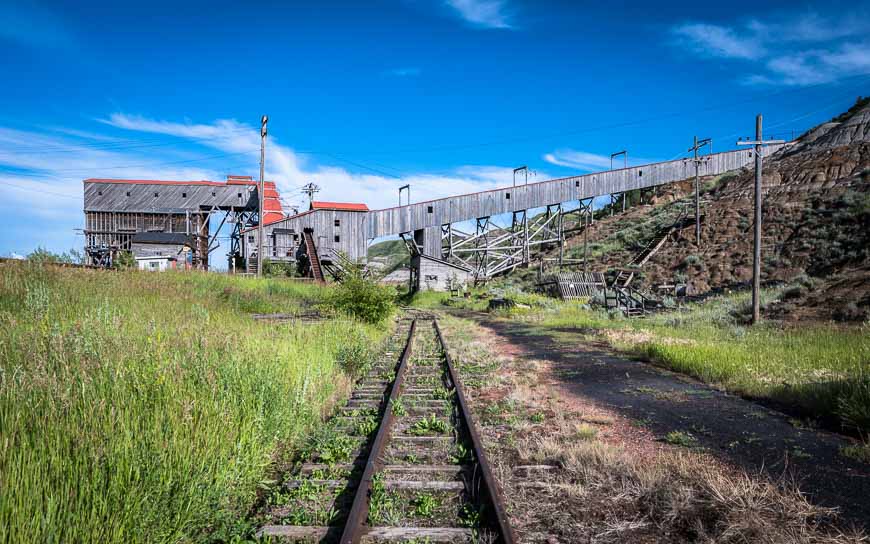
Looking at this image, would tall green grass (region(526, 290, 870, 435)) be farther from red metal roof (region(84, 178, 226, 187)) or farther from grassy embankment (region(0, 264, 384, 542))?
red metal roof (region(84, 178, 226, 187))

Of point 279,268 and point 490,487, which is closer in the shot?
point 490,487

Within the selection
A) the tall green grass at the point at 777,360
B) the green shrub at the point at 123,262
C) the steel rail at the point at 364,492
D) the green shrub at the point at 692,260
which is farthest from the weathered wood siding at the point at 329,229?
the steel rail at the point at 364,492

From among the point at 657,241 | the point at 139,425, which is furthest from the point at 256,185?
the point at 139,425

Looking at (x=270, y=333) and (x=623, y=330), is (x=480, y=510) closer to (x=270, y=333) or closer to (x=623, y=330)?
(x=270, y=333)

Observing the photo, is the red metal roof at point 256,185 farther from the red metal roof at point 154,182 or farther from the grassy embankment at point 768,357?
the grassy embankment at point 768,357

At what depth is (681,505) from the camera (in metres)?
3.34

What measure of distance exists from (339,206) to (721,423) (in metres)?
35.5

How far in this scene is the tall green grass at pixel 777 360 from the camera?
19.6ft

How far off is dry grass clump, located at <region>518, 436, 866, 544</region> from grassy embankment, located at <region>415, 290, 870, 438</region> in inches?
Result: 88.8

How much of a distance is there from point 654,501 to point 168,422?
3688 millimetres

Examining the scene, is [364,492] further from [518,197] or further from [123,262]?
→ [518,197]

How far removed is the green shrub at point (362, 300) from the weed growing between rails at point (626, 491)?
27.2 ft

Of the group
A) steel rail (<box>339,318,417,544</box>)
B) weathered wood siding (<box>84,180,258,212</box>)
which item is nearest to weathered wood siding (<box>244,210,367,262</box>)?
weathered wood siding (<box>84,180,258,212</box>)

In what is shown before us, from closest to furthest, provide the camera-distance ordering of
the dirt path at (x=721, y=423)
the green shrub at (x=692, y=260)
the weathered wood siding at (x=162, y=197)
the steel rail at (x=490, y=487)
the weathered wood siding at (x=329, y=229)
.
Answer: the steel rail at (x=490, y=487)
the dirt path at (x=721, y=423)
the green shrub at (x=692, y=260)
the weathered wood siding at (x=329, y=229)
the weathered wood siding at (x=162, y=197)
